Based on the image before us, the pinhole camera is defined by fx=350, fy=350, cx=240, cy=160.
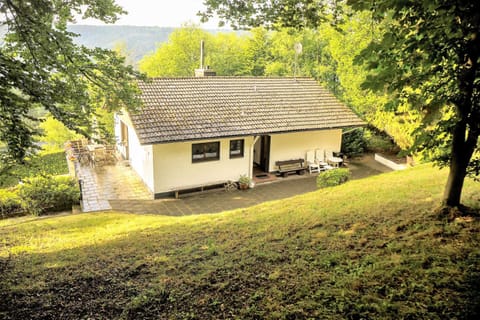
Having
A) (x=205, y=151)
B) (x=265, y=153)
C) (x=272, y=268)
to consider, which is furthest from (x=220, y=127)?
(x=272, y=268)

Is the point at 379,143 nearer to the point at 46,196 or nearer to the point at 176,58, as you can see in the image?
the point at 46,196

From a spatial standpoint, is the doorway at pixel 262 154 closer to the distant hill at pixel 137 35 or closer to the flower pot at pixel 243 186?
the flower pot at pixel 243 186

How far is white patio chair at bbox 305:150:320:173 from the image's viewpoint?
56.8 feet

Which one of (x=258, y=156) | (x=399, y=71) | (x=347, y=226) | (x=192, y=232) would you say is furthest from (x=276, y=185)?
(x=399, y=71)

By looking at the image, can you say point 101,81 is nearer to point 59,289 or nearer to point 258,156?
point 59,289

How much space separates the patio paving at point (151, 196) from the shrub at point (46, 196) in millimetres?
554

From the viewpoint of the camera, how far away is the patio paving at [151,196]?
42.6ft

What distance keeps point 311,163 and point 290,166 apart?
1347 mm

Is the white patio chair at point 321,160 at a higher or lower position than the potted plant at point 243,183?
higher

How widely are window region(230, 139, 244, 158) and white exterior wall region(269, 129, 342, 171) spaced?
1709 millimetres

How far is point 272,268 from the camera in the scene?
488 centimetres

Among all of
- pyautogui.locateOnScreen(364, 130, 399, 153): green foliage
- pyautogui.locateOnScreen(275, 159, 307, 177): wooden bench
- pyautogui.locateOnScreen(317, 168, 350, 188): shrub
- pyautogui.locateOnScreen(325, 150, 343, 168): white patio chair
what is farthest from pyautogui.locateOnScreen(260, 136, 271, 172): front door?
pyautogui.locateOnScreen(364, 130, 399, 153): green foliage

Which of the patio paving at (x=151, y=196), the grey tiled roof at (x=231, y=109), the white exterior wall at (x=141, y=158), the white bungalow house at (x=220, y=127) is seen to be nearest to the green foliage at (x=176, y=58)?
the white bungalow house at (x=220, y=127)

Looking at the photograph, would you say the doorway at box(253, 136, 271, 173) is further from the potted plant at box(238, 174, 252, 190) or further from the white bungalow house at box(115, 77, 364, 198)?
the potted plant at box(238, 174, 252, 190)
